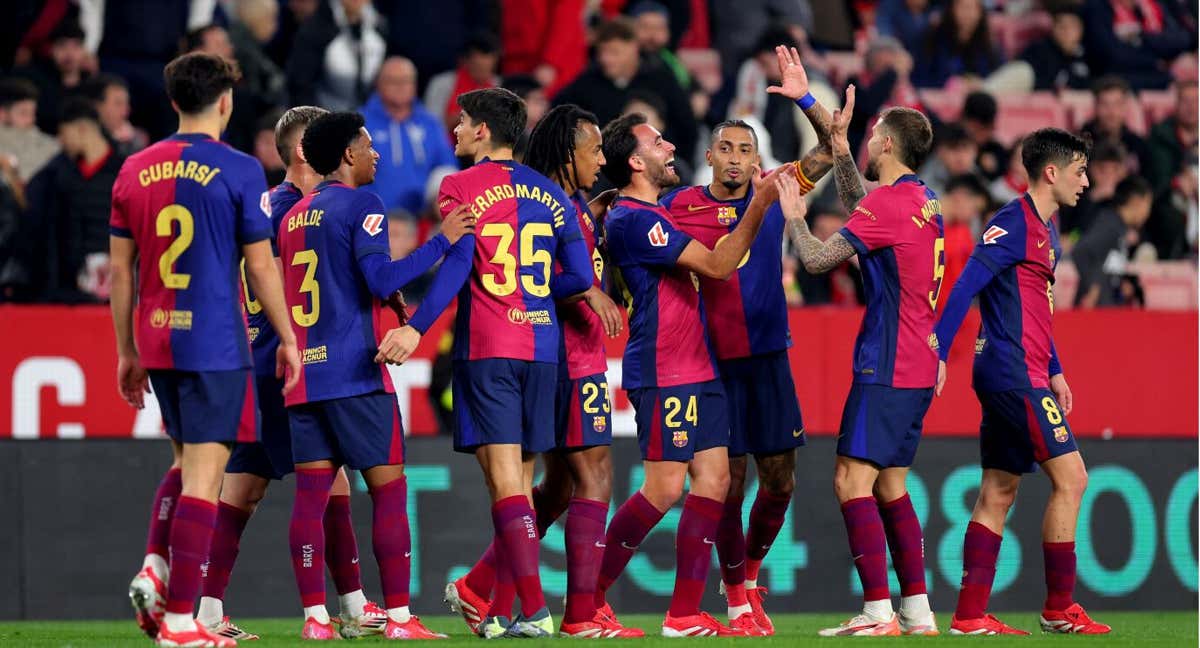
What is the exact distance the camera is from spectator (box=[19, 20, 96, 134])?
15.2 metres

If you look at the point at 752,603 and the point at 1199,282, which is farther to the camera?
the point at 1199,282

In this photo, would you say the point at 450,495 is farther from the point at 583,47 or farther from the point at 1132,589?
the point at 583,47

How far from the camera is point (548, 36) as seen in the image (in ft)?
57.2

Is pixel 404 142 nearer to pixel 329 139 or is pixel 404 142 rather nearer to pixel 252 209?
pixel 329 139

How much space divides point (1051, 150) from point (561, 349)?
2691mm

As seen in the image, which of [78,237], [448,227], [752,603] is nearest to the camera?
[448,227]

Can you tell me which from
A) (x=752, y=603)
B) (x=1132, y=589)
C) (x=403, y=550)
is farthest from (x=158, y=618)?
(x=1132, y=589)

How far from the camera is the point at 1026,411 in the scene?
9.25 m

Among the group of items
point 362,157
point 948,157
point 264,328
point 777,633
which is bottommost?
point 777,633

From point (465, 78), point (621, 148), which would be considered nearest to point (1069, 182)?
point (621, 148)

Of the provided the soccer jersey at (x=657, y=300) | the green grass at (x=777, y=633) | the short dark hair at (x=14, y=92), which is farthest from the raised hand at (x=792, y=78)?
the short dark hair at (x=14, y=92)

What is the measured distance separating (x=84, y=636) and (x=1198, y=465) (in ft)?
24.2

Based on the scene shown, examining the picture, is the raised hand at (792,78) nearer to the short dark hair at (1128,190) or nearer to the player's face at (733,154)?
the player's face at (733,154)

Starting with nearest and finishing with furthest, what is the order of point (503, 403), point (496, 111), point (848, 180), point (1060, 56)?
point (503, 403) < point (496, 111) < point (848, 180) < point (1060, 56)
